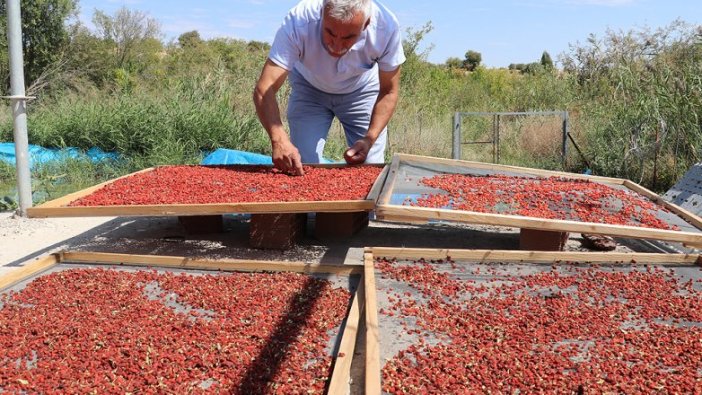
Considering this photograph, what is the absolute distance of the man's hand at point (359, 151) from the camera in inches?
163

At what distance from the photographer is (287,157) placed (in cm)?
385

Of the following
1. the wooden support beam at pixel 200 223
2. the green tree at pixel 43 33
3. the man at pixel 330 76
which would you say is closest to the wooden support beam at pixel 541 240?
the man at pixel 330 76

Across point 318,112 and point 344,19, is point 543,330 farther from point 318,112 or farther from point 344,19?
point 318,112

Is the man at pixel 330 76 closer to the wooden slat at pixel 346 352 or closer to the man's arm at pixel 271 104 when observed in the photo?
the man's arm at pixel 271 104

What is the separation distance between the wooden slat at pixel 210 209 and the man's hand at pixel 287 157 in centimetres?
53

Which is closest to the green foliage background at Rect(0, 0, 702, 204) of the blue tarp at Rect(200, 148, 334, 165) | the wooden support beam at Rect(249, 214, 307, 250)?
the blue tarp at Rect(200, 148, 334, 165)

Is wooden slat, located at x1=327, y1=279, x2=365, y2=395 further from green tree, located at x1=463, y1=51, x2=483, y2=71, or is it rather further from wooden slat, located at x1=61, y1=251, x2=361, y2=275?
green tree, located at x1=463, y1=51, x2=483, y2=71

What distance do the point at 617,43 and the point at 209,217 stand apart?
26.7 feet

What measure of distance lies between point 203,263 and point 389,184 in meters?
1.21

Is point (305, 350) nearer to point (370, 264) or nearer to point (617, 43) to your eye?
point (370, 264)

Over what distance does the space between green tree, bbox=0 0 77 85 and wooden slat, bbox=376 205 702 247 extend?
14.5 metres

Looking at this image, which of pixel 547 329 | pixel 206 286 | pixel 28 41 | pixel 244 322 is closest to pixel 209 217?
pixel 206 286

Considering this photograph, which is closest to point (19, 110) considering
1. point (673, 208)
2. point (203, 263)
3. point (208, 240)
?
point (208, 240)

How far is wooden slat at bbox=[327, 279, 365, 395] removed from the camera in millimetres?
1893
